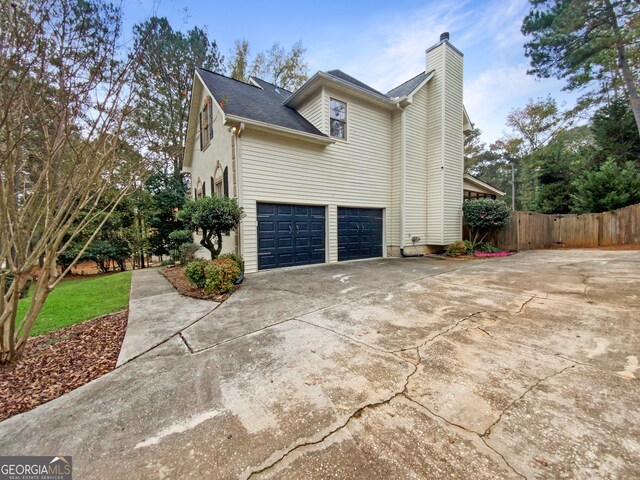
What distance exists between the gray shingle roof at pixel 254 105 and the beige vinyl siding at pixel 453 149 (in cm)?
547

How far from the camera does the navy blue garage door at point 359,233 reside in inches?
368

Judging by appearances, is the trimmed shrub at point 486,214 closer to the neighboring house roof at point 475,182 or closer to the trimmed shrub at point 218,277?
the neighboring house roof at point 475,182

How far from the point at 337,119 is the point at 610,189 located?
12009 millimetres

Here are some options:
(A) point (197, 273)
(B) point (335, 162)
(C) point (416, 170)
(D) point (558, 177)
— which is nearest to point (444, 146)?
(C) point (416, 170)

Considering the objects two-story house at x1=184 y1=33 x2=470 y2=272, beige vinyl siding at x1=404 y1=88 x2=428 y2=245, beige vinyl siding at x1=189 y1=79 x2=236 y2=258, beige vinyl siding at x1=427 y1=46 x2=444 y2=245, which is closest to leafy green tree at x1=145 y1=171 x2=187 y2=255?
beige vinyl siding at x1=189 y1=79 x2=236 y2=258

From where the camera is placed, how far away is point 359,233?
982 cm

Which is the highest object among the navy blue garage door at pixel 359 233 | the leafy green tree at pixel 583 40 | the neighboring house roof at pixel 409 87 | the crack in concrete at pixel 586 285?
the leafy green tree at pixel 583 40

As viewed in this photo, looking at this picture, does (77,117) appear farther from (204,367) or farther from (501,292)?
(501,292)

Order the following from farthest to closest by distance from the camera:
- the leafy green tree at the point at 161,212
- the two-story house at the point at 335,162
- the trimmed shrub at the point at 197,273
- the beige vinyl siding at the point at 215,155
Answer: the leafy green tree at the point at 161,212, the beige vinyl siding at the point at 215,155, the two-story house at the point at 335,162, the trimmed shrub at the point at 197,273

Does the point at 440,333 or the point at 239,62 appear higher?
the point at 239,62

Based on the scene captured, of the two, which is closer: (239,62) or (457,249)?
(457,249)

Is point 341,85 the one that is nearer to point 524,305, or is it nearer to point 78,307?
point 524,305

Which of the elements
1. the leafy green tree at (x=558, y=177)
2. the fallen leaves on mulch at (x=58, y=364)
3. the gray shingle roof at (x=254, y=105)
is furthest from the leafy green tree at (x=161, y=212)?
the leafy green tree at (x=558, y=177)

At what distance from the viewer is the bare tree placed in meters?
2.44
